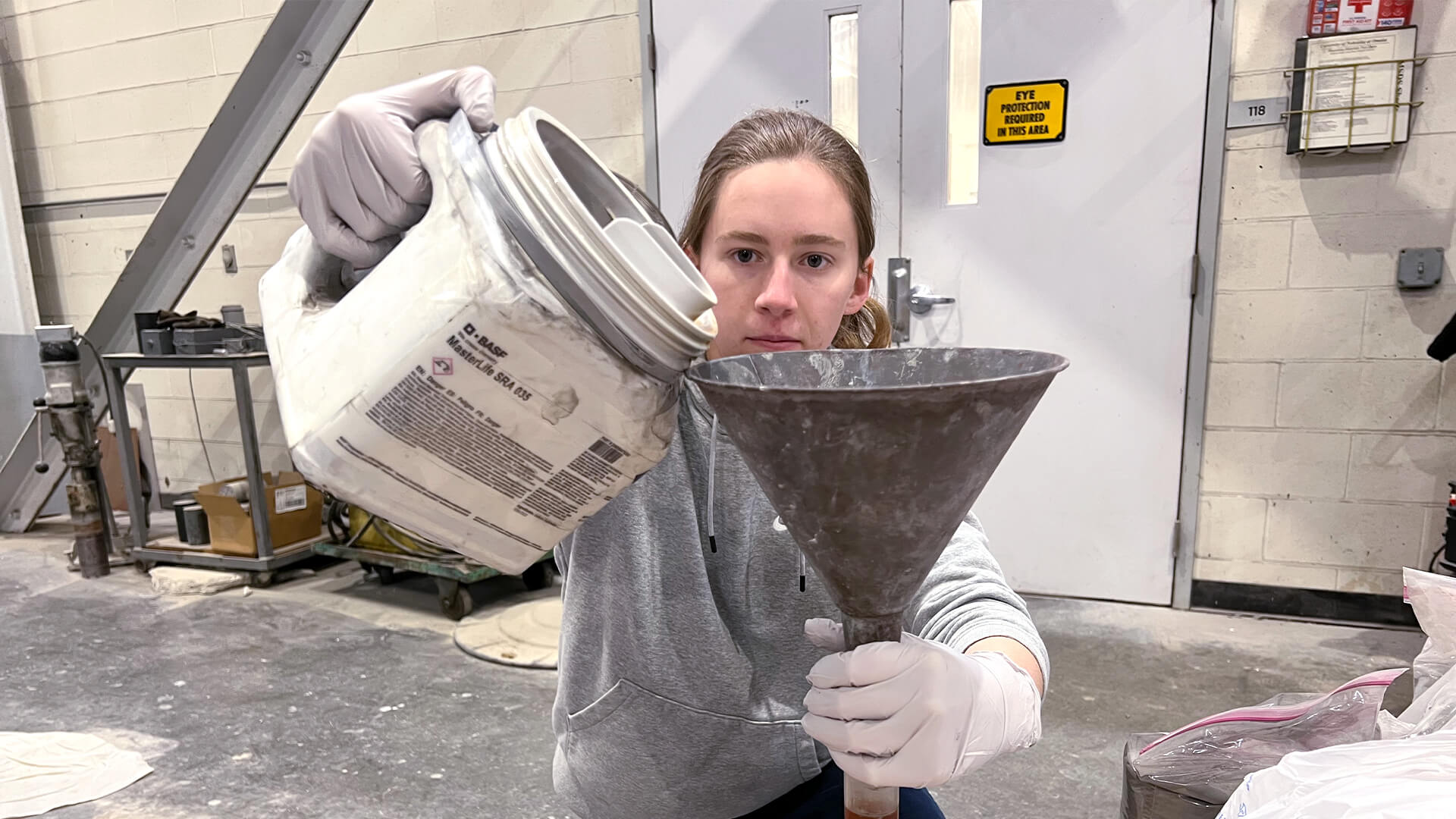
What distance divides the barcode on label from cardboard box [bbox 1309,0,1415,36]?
2.59 meters

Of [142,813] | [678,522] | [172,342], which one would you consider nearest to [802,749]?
[678,522]

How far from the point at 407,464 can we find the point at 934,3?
247 centimetres

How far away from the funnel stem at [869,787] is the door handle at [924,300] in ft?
6.89

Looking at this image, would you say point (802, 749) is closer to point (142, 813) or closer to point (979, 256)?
point (142, 813)

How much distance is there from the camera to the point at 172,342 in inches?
124

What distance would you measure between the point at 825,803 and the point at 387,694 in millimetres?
1678

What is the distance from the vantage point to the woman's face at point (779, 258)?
3.21 ft

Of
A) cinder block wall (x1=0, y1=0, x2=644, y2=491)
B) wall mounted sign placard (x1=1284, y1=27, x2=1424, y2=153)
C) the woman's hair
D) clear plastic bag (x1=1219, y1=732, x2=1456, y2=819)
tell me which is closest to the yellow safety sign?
wall mounted sign placard (x1=1284, y1=27, x2=1424, y2=153)

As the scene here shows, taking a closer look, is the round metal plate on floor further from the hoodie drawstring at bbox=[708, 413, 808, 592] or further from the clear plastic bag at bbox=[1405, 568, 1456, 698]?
the clear plastic bag at bbox=[1405, 568, 1456, 698]

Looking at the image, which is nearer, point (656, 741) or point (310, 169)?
point (310, 169)

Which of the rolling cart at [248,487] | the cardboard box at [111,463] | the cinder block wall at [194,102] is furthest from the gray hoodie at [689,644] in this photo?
the cardboard box at [111,463]

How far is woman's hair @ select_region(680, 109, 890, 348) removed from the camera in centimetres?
104

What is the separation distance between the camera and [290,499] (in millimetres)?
3178

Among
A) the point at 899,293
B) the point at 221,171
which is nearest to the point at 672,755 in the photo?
the point at 899,293
